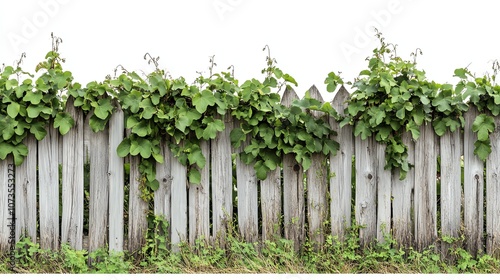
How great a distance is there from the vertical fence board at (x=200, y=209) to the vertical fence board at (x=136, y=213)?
0.40 meters

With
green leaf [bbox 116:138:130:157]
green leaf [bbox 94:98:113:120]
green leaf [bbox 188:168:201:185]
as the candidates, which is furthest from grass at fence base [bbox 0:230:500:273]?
green leaf [bbox 94:98:113:120]

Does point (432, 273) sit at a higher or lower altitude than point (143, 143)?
lower

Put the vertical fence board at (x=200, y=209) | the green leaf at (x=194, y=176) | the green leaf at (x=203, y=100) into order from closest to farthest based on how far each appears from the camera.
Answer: the green leaf at (x=203, y=100)
the green leaf at (x=194, y=176)
the vertical fence board at (x=200, y=209)

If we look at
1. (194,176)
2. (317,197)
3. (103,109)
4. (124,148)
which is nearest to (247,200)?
(194,176)

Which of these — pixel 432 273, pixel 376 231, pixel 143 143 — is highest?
pixel 143 143

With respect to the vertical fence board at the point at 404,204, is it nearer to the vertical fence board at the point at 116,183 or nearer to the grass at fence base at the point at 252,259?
the grass at fence base at the point at 252,259

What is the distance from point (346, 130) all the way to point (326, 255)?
3.59ft

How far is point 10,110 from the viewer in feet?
15.8

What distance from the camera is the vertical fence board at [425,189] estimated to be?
508 cm

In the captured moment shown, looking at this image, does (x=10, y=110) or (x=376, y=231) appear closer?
(x=10, y=110)

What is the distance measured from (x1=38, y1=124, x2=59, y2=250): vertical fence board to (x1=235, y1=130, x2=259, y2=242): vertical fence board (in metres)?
1.58

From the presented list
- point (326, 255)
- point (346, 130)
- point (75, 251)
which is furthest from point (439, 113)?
point (75, 251)

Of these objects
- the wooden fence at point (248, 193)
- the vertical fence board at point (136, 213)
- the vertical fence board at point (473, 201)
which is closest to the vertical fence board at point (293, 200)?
the wooden fence at point (248, 193)

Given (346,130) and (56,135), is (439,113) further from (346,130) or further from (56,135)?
(56,135)
